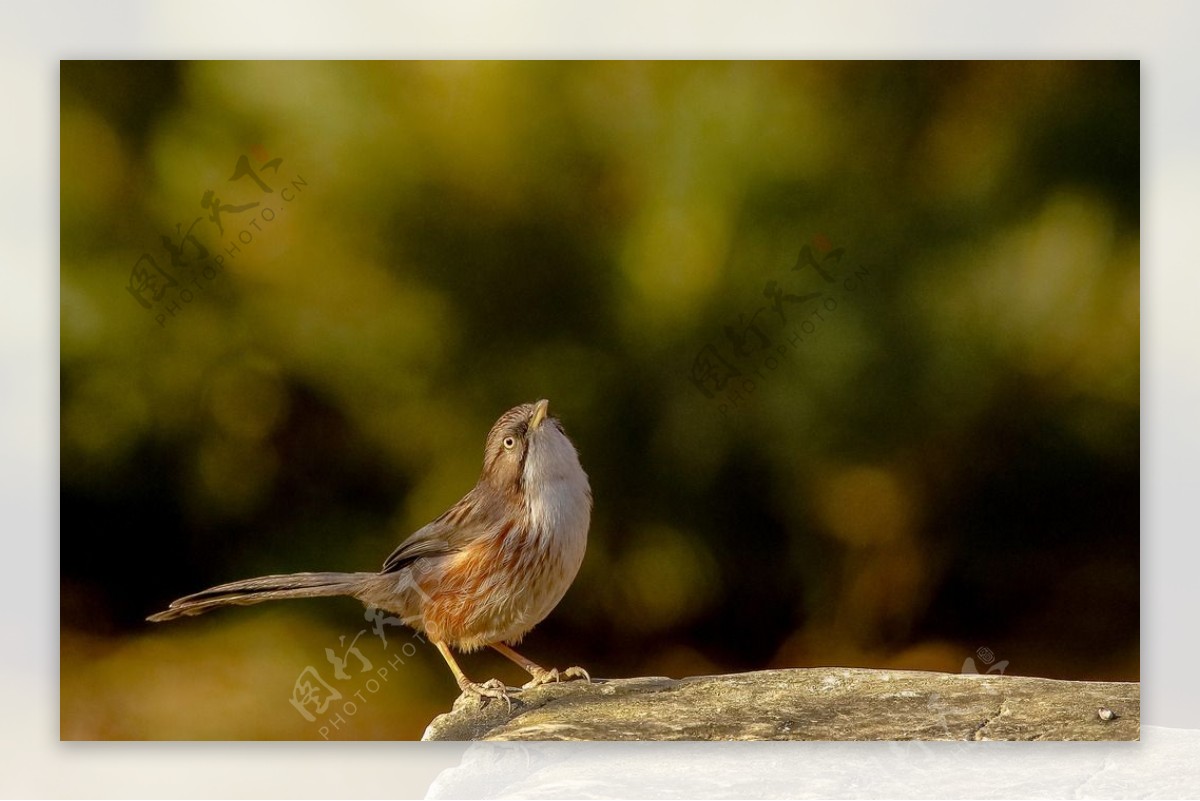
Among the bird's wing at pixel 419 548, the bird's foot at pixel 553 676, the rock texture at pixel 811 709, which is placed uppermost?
the bird's wing at pixel 419 548

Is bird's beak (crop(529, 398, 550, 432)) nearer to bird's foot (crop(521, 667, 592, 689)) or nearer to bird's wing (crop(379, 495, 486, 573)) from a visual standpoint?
bird's wing (crop(379, 495, 486, 573))

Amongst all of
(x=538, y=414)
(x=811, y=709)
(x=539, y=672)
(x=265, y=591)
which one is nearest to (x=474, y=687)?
(x=539, y=672)

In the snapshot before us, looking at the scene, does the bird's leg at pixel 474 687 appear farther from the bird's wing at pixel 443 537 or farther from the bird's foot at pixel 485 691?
the bird's wing at pixel 443 537

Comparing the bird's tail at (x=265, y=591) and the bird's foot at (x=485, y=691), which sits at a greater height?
the bird's tail at (x=265, y=591)

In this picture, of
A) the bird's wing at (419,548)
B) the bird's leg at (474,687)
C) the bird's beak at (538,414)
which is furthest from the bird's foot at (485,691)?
the bird's beak at (538,414)

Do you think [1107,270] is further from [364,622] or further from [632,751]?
[364,622]
